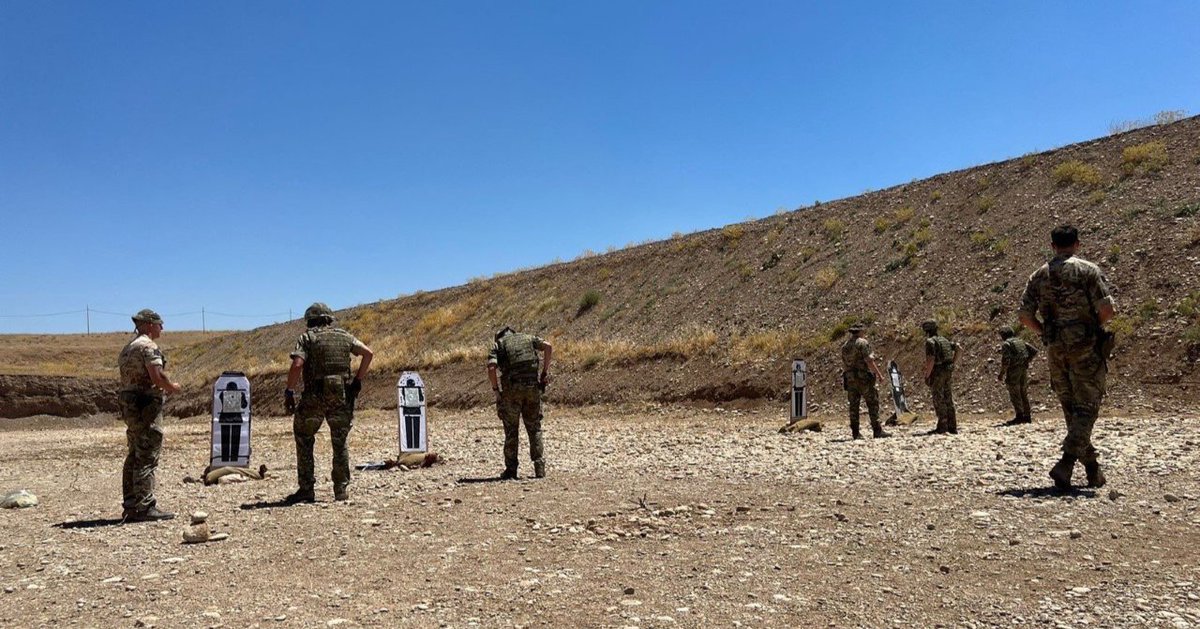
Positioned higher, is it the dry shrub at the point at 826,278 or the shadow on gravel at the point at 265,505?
the dry shrub at the point at 826,278

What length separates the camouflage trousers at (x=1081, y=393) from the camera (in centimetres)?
775

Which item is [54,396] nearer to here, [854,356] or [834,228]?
[834,228]

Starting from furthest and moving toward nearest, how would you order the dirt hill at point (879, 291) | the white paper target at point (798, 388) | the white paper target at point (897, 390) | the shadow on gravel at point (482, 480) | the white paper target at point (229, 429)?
1. the dirt hill at point (879, 291)
2. the white paper target at point (897, 390)
3. the white paper target at point (798, 388)
4. the white paper target at point (229, 429)
5. the shadow on gravel at point (482, 480)

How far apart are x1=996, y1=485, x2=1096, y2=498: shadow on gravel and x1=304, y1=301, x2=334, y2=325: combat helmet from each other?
7.29m

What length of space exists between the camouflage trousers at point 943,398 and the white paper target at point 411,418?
9264 mm

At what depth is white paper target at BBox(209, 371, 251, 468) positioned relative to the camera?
1254 centimetres

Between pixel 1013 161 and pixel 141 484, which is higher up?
pixel 1013 161

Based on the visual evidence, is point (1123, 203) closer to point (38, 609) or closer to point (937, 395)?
point (937, 395)

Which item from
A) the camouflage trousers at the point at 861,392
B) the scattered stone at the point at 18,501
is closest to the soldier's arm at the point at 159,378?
the scattered stone at the point at 18,501

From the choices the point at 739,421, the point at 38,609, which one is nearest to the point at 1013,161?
the point at 739,421

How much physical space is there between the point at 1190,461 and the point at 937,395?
6666mm

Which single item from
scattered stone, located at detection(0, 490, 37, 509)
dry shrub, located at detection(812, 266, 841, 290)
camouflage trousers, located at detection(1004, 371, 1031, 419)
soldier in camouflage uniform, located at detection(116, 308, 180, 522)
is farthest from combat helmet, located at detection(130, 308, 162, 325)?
dry shrub, located at detection(812, 266, 841, 290)

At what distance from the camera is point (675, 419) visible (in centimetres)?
2519

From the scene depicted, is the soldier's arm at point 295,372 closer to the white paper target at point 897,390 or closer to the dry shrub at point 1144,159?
the white paper target at point 897,390
